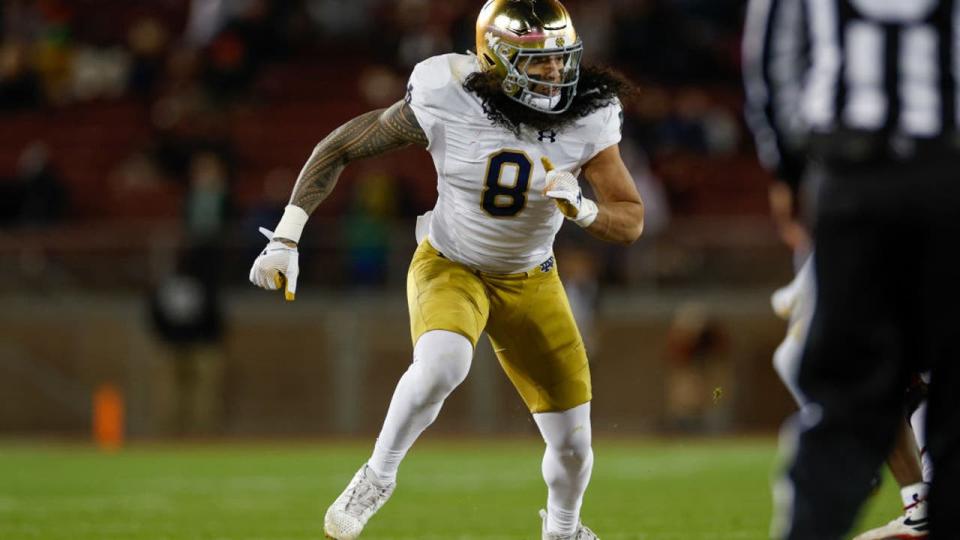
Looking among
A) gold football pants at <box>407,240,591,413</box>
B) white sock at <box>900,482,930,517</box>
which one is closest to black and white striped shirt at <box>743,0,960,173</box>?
gold football pants at <box>407,240,591,413</box>

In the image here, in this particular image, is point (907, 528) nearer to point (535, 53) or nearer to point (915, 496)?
point (915, 496)

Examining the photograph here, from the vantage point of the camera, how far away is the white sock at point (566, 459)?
16.6 ft

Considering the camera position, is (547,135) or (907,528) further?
(547,135)

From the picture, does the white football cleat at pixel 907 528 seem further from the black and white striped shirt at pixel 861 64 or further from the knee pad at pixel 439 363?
the black and white striped shirt at pixel 861 64

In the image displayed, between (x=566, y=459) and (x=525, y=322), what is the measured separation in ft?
1.49

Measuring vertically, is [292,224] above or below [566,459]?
above

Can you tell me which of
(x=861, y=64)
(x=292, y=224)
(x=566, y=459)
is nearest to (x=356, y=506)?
(x=566, y=459)

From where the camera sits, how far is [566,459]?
509 cm

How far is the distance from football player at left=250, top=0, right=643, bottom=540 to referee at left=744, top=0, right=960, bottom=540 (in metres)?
1.70

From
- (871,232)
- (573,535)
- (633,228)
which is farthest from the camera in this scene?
(573,535)

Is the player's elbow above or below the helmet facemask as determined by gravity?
below

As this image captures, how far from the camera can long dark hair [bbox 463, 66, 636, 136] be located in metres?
4.98

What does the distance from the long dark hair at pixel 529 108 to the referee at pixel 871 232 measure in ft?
5.91

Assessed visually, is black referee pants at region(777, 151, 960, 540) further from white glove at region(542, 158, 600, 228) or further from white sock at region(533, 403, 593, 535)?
white sock at region(533, 403, 593, 535)
